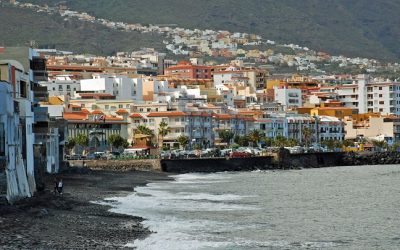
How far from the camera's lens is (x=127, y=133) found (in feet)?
469

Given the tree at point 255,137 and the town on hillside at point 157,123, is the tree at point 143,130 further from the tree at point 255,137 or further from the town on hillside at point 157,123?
the tree at point 255,137

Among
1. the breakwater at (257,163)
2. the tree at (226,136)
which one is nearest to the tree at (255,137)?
the tree at (226,136)

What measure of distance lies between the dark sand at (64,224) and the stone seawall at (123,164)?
47.5 meters

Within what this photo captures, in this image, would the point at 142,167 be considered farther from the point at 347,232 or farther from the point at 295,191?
the point at 347,232

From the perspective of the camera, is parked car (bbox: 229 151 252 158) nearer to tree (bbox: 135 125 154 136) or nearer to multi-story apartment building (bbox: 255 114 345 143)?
tree (bbox: 135 125 154 136)

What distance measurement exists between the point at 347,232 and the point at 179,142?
9981 centimetres

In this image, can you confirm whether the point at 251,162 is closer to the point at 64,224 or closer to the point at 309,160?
the point at 309,160

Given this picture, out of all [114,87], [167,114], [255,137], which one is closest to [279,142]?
[255,137]

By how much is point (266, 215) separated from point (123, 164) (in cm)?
5903

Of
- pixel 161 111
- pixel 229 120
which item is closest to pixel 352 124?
pixel 229 120

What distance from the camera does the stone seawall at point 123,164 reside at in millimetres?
108438

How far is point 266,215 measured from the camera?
171ft

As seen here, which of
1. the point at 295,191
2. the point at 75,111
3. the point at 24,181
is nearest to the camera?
the point at 24,181

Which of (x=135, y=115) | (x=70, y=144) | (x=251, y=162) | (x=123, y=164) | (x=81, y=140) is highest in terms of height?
(x=135, y=115)
